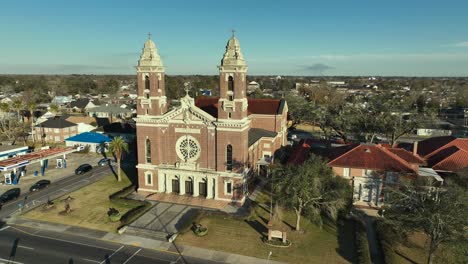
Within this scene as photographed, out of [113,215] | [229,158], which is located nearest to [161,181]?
[113,215]

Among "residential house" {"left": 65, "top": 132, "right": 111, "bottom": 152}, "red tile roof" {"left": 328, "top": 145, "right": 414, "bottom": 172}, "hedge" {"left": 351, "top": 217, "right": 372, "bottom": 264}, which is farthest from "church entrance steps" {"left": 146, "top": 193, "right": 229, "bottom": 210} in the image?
"residential house" {"left": 65, "top": 132, "right": 111, "bottom": 152}

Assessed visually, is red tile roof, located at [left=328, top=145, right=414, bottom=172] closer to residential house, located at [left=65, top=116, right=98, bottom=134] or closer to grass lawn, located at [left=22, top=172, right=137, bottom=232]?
grass lawn, located at [left=22, top=172, right=137, bottom=232]

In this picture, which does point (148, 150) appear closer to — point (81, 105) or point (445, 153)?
point (445, 153)

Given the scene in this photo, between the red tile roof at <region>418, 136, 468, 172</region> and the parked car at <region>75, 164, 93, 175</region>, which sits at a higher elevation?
the red tile roof at <region>418, 136, 468, 172</region>

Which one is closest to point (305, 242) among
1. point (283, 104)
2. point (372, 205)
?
point (372, 205)

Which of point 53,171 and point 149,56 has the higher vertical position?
point 149,56
